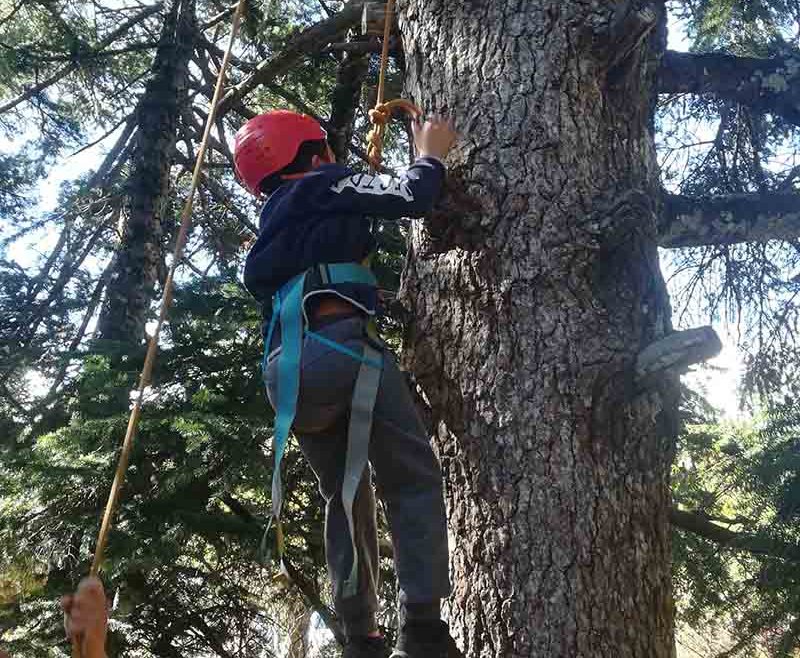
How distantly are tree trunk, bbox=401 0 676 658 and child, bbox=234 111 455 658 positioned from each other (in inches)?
4.7

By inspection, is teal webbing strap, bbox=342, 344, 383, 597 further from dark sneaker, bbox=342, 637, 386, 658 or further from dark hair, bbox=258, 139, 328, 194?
dark hair, bbox=258, 139, 328, 194

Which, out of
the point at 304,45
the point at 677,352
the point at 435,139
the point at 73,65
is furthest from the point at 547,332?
the point at 73,65

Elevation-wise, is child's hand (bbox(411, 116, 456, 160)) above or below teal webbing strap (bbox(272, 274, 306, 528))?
above

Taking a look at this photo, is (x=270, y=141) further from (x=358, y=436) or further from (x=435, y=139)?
(x=358, y=436)

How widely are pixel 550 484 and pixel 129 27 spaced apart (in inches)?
291

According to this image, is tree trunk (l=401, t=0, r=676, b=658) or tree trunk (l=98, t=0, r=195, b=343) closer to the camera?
tree trunk (l=401, t=0, r=676, b=658)

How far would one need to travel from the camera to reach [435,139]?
2490 millimetres

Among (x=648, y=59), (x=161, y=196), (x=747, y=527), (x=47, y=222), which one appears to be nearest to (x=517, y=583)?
(x=648, y=59)

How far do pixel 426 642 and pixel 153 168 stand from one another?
6057 millimetres

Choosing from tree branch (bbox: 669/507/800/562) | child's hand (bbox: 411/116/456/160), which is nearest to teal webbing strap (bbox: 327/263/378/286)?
child's hand (bbox: 411/116/456/160)

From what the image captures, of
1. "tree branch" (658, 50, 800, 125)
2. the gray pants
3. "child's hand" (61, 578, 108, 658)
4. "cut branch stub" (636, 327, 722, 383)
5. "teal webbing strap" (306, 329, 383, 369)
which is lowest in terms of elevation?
"child's hand" (61, 578, 108, 658)

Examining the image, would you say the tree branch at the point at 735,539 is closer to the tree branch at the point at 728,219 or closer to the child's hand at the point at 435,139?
the tree branch at the point at 728,219

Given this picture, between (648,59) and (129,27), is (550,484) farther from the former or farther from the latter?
(129,27)

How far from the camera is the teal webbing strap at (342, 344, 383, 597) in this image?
2.29m
